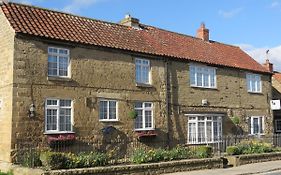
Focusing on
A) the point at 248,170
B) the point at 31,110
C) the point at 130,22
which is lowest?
the point at 248,170

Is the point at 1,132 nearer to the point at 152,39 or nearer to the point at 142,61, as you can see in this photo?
the point at 142,61

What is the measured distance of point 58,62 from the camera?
19.7 meters

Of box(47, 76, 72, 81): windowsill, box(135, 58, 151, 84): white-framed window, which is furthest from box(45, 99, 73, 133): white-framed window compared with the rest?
box(135, 58, 151, 84): white-framed window

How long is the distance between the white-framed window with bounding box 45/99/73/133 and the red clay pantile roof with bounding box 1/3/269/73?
125 inches

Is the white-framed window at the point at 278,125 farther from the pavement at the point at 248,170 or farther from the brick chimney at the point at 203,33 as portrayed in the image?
the pavement at the point at 248,170

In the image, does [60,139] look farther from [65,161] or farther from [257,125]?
[257,125]

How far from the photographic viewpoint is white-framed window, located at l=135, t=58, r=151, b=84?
23200 millimetres

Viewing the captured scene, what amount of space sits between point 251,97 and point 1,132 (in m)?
19.5

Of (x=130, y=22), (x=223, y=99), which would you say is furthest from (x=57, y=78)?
(x=223, y=99)

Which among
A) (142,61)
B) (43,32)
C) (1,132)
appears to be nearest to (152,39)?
(142,61)

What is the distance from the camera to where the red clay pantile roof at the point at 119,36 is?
768 inches

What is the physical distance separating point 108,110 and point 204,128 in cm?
806

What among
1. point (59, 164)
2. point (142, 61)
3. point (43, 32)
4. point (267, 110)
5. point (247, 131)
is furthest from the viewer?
point (267, 110)

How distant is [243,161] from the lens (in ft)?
69.5
